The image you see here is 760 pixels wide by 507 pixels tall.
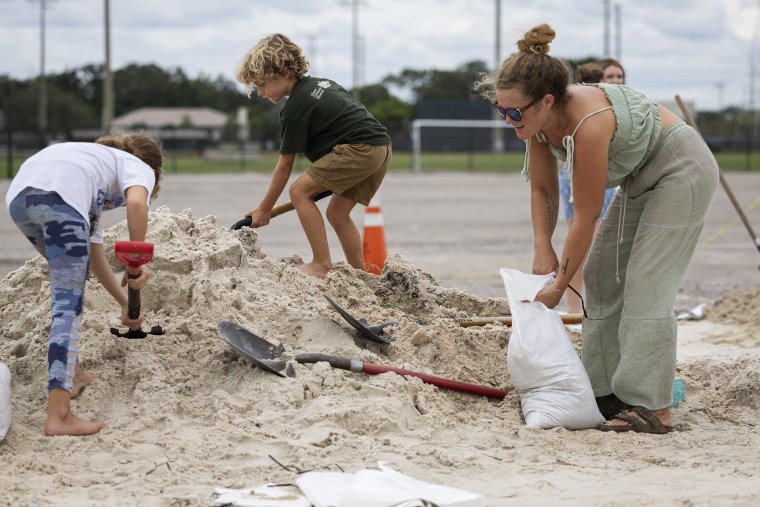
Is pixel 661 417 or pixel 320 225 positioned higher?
pixel 320 225

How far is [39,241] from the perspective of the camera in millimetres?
4051

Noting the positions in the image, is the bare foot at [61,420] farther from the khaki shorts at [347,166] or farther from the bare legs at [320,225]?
the khaki shorts at [347,166]

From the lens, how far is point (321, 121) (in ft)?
19.5

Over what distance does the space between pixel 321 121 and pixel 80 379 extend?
2380 millimetres

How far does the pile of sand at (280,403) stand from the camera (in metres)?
3.53

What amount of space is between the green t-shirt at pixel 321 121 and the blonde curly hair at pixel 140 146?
4.97 feet

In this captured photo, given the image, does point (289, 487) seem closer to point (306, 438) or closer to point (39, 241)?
point (306, 438)

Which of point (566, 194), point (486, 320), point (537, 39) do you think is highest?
point (537, 39)

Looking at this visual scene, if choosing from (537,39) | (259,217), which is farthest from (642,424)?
(259,217)

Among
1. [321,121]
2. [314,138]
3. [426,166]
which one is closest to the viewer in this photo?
[321,121]

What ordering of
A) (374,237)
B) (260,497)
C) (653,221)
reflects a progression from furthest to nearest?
(374,237), (653,221), (260,497)

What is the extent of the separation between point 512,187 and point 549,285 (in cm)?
1928

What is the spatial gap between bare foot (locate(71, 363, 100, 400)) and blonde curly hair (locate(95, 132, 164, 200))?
0.83m

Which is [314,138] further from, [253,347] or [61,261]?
[61,261]
